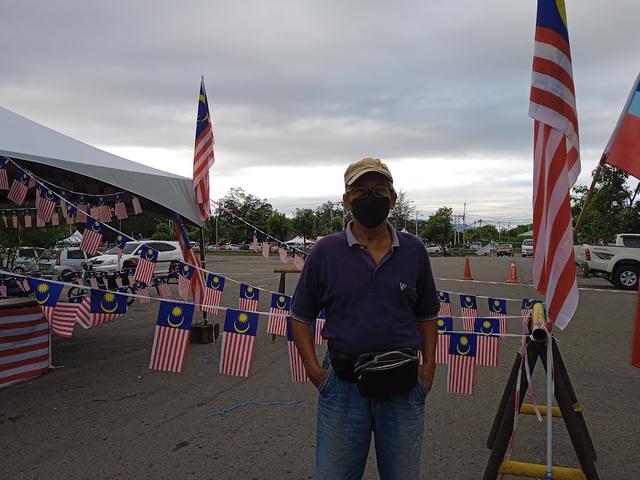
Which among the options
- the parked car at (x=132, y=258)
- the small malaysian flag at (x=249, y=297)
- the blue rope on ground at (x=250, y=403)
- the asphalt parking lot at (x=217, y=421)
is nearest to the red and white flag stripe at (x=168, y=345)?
the asphalt parking lot at (x=217, y=421)

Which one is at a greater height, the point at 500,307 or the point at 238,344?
the point at 500,307

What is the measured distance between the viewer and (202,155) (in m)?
7.96

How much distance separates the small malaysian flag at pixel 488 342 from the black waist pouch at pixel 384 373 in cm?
288

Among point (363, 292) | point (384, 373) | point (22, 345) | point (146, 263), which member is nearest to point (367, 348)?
point (384, 373)

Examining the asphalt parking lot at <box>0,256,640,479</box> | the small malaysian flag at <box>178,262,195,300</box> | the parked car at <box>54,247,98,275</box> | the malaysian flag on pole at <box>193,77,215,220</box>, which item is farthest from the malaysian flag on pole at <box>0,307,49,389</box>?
the parked car at <box>54,247,98,275</box>

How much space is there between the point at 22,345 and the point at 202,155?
3593 millimetres

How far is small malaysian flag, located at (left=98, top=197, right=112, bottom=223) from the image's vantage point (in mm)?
9883

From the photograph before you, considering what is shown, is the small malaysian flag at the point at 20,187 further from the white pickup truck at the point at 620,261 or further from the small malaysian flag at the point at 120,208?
the white pickup truck at the point at 620,261

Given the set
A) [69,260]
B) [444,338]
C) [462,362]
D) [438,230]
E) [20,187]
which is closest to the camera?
[462,362]

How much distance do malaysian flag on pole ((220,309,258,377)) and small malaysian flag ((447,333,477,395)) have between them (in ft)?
5.94

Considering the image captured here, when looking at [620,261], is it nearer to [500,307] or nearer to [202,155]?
[500,307]

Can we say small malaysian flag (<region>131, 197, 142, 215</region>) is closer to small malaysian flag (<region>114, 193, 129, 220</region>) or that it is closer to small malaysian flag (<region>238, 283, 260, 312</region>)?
small malaysian flag (<region>114, 193, 129, 220</region>)

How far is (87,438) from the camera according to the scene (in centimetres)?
439

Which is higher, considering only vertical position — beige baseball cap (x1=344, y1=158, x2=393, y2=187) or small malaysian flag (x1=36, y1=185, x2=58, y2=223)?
small malaysian flag (x1=36, y1=185, x2=58, y2=223)
